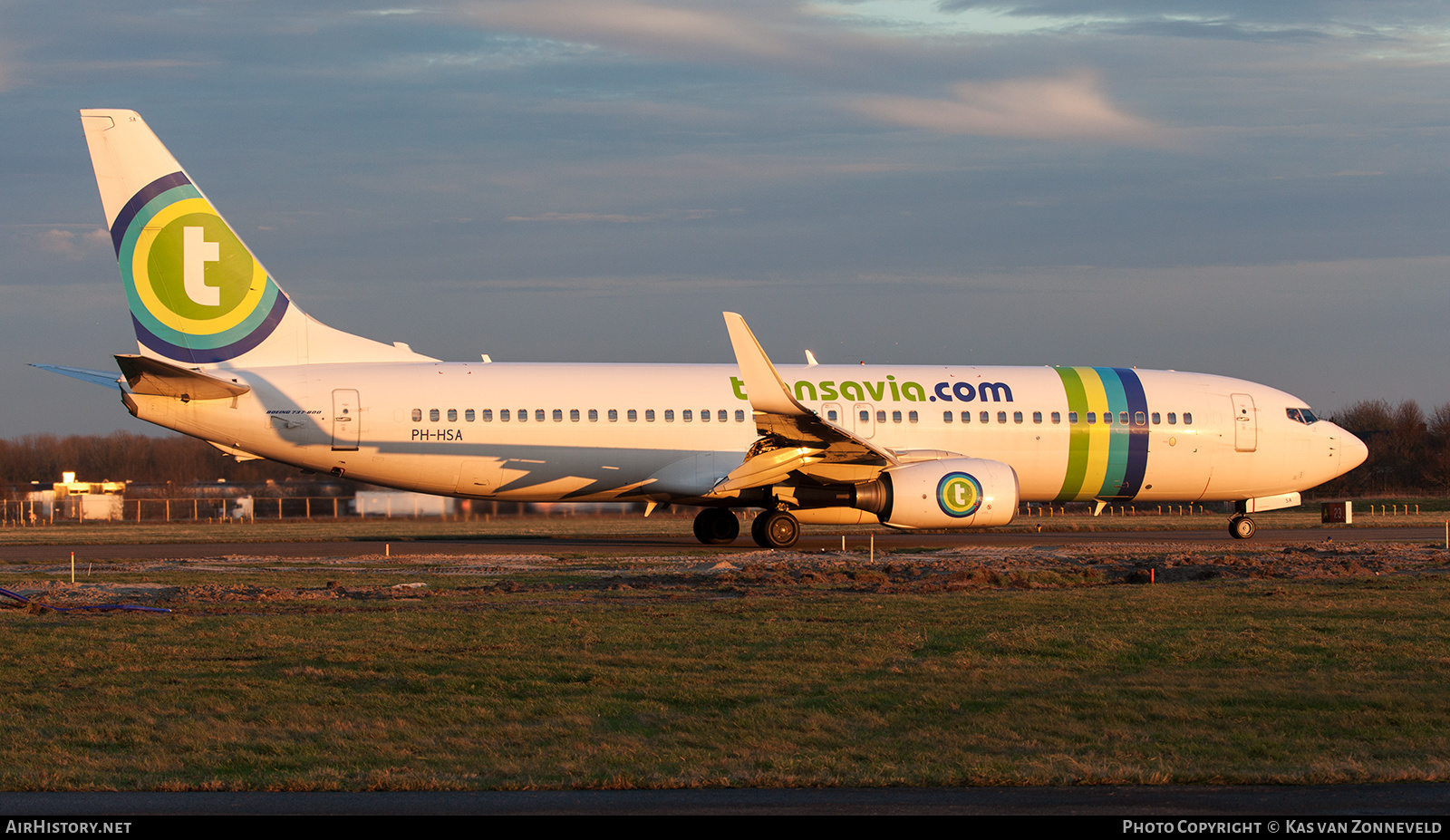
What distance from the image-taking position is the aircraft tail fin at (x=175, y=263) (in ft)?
76.1

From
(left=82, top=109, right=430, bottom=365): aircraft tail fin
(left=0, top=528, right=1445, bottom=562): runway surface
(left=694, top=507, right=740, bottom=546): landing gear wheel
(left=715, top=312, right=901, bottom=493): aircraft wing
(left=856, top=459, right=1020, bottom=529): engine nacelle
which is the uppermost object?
(left=82, top=109, right=430, bottom=365): aircraft tail fin

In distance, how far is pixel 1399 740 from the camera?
7.82m

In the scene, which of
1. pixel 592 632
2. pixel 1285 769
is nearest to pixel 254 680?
pixel 592 632

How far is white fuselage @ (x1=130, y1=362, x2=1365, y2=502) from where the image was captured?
2391 cm

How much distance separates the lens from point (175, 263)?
77.2 feet

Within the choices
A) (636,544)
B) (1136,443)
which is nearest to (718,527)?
(636,544)

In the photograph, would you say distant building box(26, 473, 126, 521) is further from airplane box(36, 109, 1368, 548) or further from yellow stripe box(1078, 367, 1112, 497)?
yellow stripe box(1078, 367, 1112, 497)

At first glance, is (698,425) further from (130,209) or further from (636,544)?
(130,209)

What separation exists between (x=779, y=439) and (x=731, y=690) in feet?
45.5

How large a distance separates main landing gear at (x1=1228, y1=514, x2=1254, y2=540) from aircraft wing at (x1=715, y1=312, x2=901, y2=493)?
8893mm

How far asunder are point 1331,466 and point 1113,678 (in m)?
21.6

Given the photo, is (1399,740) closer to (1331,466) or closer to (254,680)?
(254,680)

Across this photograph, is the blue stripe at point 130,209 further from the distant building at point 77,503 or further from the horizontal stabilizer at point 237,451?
the distant building at point 77,503

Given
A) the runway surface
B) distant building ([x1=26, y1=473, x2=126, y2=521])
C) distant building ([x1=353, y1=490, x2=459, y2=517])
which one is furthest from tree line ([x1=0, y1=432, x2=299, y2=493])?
the runway surface
